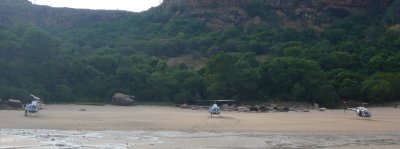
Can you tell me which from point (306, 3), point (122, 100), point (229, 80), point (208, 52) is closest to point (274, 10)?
point (306, 3)

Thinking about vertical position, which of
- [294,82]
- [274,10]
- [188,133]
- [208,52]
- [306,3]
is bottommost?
[188,133]

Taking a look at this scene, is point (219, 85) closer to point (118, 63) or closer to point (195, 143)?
point (118, 63)

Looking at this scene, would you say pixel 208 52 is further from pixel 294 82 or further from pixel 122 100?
pixel 122 100

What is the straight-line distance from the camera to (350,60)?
69000 millimetres

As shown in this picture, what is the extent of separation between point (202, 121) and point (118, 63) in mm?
29740

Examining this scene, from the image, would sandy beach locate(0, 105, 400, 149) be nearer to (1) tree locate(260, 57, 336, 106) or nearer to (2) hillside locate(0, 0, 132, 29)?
(1) tree locate(260, 57, 336, 106)

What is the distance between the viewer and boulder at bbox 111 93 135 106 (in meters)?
50.8

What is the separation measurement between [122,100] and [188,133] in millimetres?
25819

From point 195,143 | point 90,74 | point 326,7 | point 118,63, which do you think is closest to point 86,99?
point 90,74

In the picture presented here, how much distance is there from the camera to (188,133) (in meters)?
26.2

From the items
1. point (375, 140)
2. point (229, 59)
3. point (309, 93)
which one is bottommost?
point (375, 140)

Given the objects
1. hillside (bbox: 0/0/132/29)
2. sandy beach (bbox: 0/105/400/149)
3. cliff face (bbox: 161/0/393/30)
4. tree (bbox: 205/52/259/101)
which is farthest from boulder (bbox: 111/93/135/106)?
cliff face (bbox: 161/0/393/30)

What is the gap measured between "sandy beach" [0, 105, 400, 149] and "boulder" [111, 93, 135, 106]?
15911 mm

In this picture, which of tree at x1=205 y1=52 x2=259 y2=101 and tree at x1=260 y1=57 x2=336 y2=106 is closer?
tree at x1=205 y1=52 x2=259 y2=101
